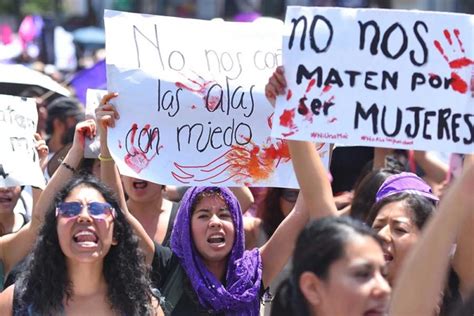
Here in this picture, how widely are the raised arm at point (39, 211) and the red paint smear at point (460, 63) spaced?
5.61 feet

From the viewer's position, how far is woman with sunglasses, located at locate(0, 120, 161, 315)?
17.1ft

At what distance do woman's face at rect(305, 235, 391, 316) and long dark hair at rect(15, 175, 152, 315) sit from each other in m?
→ 1.39

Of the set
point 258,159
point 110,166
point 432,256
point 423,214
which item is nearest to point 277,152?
point 258,159

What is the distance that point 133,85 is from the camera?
225 inches

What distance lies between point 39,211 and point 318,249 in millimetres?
2131

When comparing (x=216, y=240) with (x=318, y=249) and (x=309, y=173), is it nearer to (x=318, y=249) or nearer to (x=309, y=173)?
(x=309, y=173)

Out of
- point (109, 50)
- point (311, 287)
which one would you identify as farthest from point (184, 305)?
point (311, 287)

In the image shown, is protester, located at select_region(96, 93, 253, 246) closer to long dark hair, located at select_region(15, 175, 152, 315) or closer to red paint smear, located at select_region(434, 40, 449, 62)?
long dark hair, located at select_region(15, 175, 152, 315)

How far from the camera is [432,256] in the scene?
11.8 ft

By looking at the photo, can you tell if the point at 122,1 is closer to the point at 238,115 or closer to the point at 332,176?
the point at 332,176

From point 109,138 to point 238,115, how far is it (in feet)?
1.87

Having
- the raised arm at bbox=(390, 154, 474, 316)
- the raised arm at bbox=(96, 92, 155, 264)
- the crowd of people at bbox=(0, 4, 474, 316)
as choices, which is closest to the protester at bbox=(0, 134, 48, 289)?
the crowd of people at bbox=(0, 4, 474, 316)

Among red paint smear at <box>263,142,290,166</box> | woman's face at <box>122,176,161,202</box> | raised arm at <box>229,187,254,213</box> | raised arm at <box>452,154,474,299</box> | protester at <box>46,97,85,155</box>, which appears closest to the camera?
raised arm at <box>452,154,474,299</box>

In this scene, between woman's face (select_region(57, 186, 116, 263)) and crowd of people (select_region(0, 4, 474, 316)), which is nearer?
crowd of people (select_region(0, 4, 474, 316))
